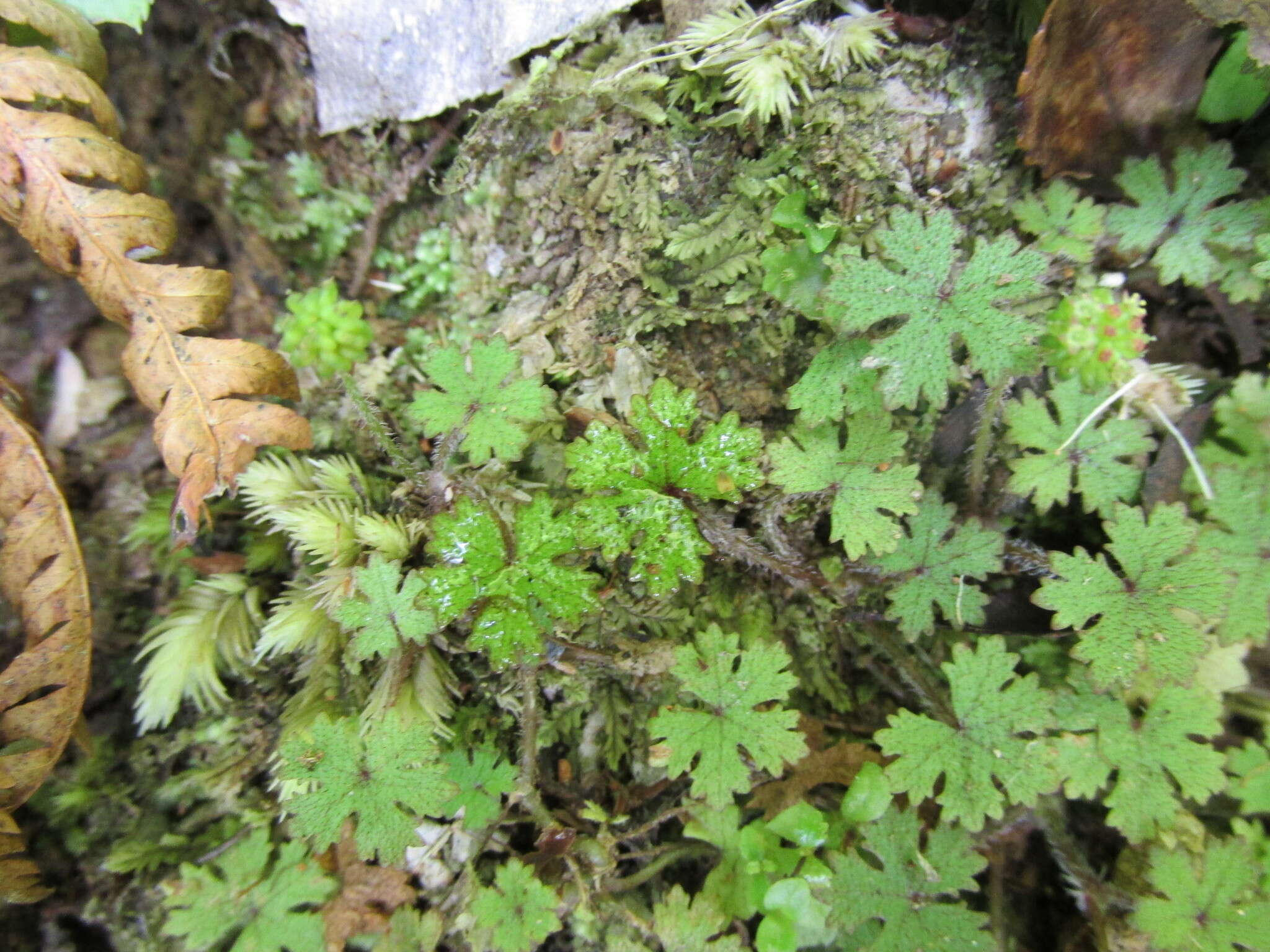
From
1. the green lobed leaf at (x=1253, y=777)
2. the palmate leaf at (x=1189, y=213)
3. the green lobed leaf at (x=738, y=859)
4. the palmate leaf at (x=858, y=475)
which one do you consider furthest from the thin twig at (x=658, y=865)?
the palmate leaf at (x=1189, y=213)

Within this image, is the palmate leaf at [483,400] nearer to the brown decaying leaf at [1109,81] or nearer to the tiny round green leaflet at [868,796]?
the tiny round green leaflet at [868,796]

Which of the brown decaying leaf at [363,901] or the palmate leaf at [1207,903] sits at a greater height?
the palmate leaf at [1207,903]

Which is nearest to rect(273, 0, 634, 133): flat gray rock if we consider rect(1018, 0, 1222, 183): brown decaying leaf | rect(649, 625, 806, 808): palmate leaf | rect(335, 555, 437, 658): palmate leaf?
rect(1018, 0, 1222, 183): brown decaying leaf

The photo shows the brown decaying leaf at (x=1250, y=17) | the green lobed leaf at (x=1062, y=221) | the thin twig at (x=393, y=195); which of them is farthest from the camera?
the thin twig at (x=393, y=195)

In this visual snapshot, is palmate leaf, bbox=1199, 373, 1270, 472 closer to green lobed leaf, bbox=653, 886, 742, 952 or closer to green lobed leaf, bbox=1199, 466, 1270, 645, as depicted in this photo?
green lobed leaf, bbox=1199, 466, 1270, 645

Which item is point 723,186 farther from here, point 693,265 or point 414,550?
point 414,550

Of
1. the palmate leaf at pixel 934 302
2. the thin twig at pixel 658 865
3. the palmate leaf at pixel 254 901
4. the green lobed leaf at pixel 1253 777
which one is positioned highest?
the palmate leaf at pixel 934 302

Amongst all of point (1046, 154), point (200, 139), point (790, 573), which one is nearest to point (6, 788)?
point (200, 139)

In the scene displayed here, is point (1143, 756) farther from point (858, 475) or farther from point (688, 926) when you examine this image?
point (688, 926)
